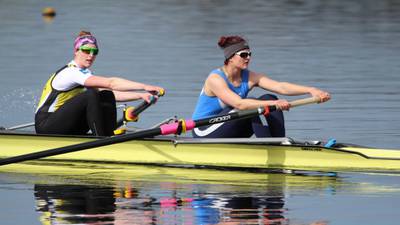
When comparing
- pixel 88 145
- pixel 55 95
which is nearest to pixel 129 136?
pixel 88 145

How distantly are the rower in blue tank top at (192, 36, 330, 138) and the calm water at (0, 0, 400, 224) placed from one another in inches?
40.1

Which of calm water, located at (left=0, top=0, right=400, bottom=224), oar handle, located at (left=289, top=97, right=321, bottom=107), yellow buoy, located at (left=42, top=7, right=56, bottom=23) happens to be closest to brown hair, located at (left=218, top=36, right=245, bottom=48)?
oar handle, located at (left=289, top=97, right=321, bottom=107)

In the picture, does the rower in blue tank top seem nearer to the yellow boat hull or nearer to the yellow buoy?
the yellow boat hull

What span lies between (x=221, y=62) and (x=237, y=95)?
50.6 feet

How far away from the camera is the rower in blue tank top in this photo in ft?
47.7

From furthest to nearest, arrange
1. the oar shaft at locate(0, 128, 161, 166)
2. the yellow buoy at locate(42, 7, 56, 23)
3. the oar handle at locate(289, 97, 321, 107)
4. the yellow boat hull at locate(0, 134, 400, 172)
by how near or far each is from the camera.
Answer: the yellow buoy at locate(42, 7, 56, 23)
the yellow boat hull at locate(0, 134, 400, 172)
the oar handle at locate(289, 97, 321, 107)
the oar shaft at locate(0, 128, 161, 166)

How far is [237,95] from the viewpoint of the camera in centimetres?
1462

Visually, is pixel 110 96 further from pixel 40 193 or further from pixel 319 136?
pixel 319 136

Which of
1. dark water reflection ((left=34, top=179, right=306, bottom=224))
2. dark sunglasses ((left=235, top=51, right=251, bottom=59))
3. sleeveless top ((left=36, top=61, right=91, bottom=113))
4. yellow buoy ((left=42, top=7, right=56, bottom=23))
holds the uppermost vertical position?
yellow buoy ((left=42, top=7, right=56, bottom=23))

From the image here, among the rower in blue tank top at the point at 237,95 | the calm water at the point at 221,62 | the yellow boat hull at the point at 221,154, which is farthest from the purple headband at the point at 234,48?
the calm water at the point at 221,62

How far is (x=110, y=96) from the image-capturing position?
1505 cm

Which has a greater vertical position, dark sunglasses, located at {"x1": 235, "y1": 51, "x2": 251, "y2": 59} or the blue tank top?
dark sunglasses, located at {"x1": 235, "y1": 51, "x2": 251, "y2": 59}

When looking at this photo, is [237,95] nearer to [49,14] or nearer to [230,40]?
[230,40]

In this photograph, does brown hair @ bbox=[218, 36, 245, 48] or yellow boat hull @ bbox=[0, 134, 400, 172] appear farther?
brown hair @ bbox=[218, 36, 245, 48]
